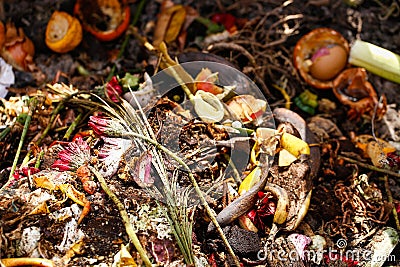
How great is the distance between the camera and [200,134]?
2.74 meters

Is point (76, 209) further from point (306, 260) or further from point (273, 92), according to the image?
point (273, 92)

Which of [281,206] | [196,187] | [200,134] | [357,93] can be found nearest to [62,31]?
[200,134]

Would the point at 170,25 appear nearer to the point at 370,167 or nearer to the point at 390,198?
the point at 370,167

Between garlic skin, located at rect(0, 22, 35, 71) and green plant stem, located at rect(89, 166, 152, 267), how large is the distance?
1.35 m

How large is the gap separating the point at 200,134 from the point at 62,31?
139 cm

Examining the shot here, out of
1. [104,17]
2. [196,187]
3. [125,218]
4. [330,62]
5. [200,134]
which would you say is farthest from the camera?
[104,17]

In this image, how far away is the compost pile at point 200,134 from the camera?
2.39 m

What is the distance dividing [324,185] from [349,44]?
1.22 metres

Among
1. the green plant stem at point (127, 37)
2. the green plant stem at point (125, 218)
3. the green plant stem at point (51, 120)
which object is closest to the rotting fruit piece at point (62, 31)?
the green plant stem at point (127, 37)

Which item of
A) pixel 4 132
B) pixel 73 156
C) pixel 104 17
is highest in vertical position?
pixel 104 17

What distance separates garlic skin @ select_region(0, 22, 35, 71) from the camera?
135 inches

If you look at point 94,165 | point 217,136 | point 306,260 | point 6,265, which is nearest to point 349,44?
point 217,136

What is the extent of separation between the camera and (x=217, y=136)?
8.98 feet

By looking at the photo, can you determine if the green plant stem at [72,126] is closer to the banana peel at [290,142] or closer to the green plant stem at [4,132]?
the green plant stem at [4,132]
